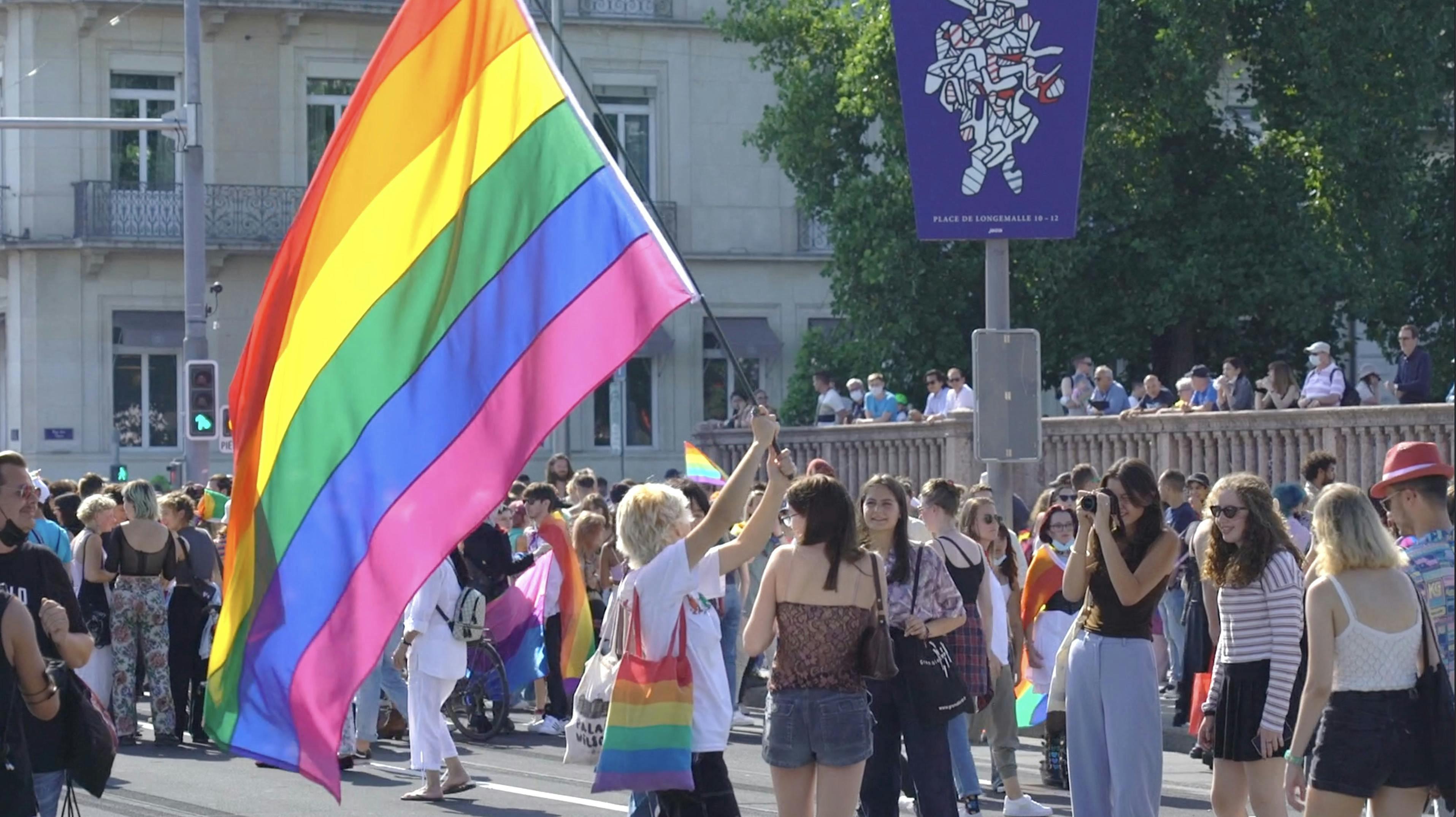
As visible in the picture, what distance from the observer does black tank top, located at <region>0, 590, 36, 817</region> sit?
6.62m

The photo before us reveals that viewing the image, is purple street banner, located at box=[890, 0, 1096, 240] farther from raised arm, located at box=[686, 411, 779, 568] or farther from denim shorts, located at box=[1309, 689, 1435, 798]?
denim shorts, located at box=[1309, 689, 1435, 798]

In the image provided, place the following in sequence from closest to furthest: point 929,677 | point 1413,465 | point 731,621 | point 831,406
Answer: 1. point 1413,465
2. point 929,677
3. point 731,621
4. point 831,406

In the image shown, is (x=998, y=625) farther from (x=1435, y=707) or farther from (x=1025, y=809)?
(x=1435, y=707)

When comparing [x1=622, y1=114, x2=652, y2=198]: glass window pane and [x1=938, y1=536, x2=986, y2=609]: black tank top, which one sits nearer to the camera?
[x1=938, y1=536, x2=986, y2=609]: black tank top

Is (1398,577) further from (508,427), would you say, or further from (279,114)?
(279,114)

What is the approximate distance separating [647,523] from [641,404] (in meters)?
30.1

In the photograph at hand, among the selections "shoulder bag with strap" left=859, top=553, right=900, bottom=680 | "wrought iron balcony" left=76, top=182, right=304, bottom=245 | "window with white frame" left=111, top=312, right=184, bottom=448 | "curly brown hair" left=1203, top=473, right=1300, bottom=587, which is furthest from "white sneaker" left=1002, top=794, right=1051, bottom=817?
"window with white frame" left=111, top=312, right=184, bottom=448

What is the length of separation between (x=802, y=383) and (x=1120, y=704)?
2382cm

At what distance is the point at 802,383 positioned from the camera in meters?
32.1

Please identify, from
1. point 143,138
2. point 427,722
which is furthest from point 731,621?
point 143,138

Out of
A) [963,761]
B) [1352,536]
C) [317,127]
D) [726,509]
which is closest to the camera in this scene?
[1352,536]

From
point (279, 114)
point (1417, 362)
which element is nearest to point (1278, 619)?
point (1417, 362)

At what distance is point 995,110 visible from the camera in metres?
13.8

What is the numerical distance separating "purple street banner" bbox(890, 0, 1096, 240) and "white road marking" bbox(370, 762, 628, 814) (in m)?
4.51
